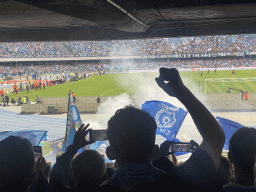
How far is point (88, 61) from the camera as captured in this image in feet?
178

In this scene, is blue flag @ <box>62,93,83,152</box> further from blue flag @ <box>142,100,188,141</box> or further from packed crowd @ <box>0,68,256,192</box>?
packed crowd @ <box>0,68,256,192</box>

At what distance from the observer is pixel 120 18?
3.43 metres

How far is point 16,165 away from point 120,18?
257 cm

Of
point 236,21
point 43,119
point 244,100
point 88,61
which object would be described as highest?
point 88,61

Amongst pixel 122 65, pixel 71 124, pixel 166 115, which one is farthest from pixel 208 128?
pixel 122 65

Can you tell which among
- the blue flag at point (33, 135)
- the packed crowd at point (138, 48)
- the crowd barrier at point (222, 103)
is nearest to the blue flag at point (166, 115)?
the blue flag at point (33, 135)

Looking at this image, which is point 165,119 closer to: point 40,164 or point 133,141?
point 40,164

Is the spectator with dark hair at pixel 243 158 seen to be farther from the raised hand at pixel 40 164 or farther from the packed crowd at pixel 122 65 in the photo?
the packed crowd at pixel 122 65

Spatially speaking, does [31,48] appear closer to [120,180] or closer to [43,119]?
[43,119]

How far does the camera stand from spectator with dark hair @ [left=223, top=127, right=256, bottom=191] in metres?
1.53

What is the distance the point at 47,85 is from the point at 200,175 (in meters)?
34.0

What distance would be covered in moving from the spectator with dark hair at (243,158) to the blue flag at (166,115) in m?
2.27

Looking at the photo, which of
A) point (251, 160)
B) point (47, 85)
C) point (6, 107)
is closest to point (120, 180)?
point (251, 160)

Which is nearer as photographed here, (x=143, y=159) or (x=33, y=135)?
(x=143, y=159)
